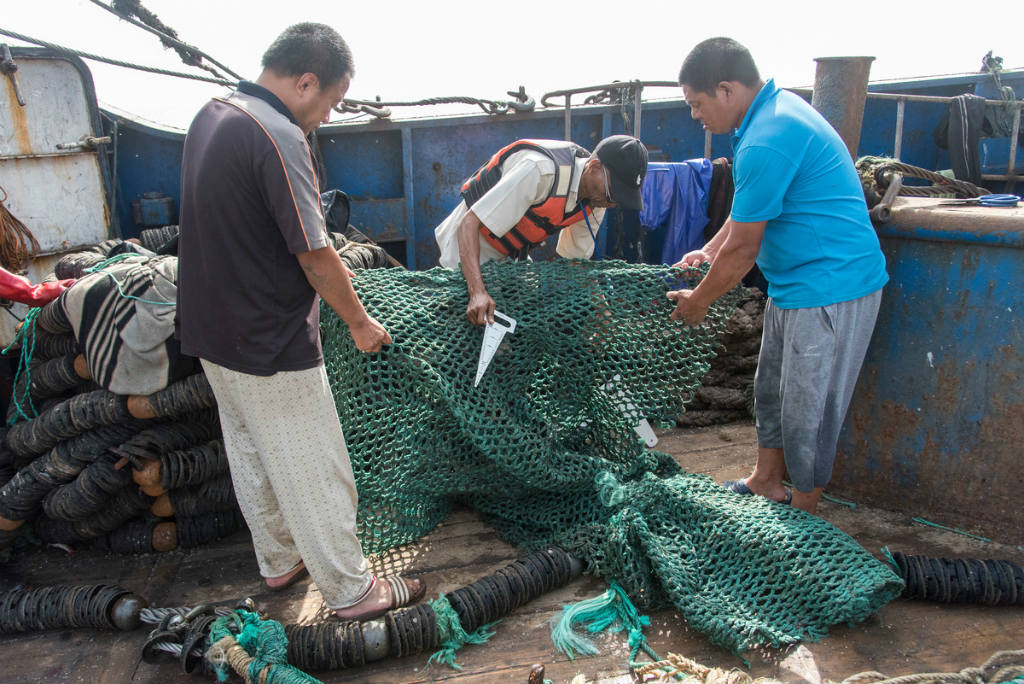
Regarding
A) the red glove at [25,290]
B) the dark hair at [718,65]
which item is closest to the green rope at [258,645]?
the red glove at [25,290]

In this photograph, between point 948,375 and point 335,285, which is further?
point 948,375

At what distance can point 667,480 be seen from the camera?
313cm

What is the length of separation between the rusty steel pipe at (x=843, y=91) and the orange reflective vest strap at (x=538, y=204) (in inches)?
45.9

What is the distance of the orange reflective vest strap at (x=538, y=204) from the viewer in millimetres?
3428

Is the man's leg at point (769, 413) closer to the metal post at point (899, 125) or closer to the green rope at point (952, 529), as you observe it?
the green rope at point (952, 529)

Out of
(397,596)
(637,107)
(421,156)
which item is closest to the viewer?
(397,596)

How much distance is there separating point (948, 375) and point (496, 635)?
2.21 metres

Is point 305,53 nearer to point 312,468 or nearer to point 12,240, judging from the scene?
point 312,468

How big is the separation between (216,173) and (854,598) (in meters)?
2.49

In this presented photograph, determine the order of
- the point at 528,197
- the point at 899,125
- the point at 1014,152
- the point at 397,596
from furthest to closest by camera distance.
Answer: the point at 1014,152
the point at 899,125
the point at 528,197
the point at 397,596

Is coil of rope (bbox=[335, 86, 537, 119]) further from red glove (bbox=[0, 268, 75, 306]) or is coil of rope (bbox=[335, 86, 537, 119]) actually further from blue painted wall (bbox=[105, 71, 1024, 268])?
red glove (bbox=[0, 268, 75, 306])

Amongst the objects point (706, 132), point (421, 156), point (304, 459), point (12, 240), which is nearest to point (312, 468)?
point (304, 459)

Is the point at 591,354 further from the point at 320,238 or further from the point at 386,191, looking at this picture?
the point at 386,191

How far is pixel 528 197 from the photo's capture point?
337 centimetres
